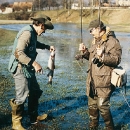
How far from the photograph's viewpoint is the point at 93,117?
6406mm

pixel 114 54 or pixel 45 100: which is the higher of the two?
pixel 114 54

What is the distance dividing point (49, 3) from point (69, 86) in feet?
442

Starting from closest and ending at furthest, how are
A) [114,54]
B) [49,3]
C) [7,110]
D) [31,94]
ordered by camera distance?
1. [114,54]
2. [31,94]
3. [7,110]
4. [49,3]

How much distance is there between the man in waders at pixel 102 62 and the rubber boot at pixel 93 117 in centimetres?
29

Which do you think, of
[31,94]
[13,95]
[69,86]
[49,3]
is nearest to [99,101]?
[31,94]

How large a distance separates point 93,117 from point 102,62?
1.49m

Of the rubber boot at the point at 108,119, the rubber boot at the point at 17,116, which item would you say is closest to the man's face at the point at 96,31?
the rubber boot at the point at 108,119

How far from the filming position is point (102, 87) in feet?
19.0

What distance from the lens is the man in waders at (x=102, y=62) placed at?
5.52 m

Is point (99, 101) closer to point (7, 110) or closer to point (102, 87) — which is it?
point (102, 87)

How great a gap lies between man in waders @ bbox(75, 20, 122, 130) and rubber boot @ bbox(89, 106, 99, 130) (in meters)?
0.29

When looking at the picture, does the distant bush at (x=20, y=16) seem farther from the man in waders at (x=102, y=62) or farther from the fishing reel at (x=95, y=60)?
the fishing reel at (x=95, y=60)

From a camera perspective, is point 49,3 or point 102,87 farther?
point 49,3

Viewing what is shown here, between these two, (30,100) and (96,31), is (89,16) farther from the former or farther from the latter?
(96,31)
